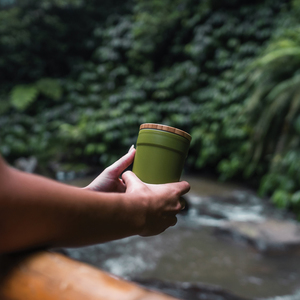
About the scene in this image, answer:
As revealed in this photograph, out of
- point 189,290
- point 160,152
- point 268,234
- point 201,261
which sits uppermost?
point 160,152

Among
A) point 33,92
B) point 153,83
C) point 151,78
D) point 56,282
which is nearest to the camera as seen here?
point 56,282

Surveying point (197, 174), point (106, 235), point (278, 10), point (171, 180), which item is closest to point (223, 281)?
point (171, 180)

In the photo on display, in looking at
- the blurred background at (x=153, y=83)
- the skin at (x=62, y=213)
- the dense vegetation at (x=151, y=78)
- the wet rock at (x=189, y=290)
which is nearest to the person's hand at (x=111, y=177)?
the skin at (x=62, y=213)

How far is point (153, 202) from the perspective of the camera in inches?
23.7

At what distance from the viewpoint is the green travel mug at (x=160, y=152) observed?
68 cm

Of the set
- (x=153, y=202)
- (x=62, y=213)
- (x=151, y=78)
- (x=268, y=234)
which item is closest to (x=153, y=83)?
(x=151, y=78)

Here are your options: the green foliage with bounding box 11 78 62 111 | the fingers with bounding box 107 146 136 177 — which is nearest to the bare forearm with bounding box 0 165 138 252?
the fingers with bounding box 107 146 136 177

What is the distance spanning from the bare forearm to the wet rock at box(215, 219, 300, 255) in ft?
9.60

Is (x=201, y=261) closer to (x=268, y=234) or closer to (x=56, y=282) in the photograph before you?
(x=268, y=234)

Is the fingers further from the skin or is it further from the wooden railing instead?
the wooden railing

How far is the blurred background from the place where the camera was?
195 inches

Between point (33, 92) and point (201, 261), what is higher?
point (33, 92)

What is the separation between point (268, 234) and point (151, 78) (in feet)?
20.6

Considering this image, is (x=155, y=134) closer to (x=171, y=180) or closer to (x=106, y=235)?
(x=171, y=180)
